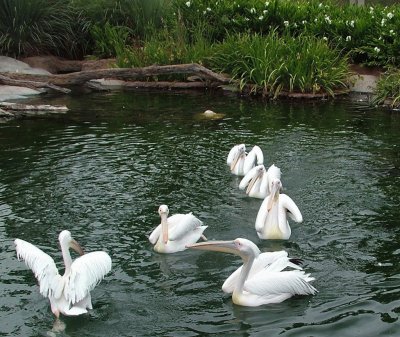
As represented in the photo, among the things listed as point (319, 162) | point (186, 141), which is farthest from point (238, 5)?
point (319, 162)

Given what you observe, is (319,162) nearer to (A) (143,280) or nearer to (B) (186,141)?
(B) (186,141)

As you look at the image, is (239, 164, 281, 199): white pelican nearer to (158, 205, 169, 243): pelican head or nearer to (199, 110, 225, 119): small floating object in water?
(158, 205, 169, 243): pelican head

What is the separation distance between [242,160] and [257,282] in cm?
355

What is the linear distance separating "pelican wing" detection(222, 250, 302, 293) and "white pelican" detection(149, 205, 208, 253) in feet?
2.89

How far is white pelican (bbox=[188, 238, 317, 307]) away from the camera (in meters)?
5.59

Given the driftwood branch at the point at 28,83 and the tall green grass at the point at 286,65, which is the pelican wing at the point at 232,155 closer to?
the driftwood branch at the point at 28,83

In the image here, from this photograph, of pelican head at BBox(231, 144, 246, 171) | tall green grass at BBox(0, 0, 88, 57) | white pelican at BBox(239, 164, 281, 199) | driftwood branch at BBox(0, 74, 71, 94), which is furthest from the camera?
tall green grass at BBox(0, 0, 88, 57)

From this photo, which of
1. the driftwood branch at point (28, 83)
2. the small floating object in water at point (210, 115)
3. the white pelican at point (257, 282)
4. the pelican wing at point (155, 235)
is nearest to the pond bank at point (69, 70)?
the driftwood branch at point (28, 83)

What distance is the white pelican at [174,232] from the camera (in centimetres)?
659

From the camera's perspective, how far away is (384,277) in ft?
19.5

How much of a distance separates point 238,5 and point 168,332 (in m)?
12.4

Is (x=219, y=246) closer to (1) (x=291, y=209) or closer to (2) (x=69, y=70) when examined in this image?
(1) (x=291, y=209)

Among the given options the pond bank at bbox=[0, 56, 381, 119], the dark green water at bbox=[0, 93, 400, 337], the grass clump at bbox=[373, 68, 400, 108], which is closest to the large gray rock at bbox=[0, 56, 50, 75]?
the pond bank at bbox=[0, 56, 381, 119]

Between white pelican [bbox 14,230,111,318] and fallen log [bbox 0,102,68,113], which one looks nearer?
white pelican [bbox 14,230,111,318]
